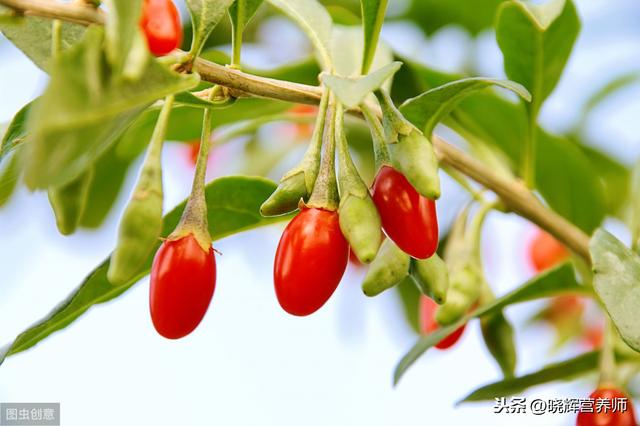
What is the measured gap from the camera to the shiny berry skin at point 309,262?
112 cm

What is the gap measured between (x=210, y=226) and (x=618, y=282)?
2.20ft

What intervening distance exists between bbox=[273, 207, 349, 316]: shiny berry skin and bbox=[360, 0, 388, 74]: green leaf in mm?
396

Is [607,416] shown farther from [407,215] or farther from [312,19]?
[312,19]

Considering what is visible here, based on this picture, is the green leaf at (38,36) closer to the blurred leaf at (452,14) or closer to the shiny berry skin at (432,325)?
the shiny berry skin at (432,325)

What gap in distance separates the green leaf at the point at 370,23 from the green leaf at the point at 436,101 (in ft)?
0.32

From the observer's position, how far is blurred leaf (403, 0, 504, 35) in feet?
9.21

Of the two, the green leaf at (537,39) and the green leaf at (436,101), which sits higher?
the green leaf at (537,39)

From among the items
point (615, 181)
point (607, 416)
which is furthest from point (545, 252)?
point (607, 416)

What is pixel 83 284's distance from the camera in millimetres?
1416

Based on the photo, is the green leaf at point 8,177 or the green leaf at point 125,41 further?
the green leaf at point 8,177

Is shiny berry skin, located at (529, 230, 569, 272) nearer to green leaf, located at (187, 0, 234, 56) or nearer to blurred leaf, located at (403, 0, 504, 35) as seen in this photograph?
blurred leaf, located at (403, 0, 504, 35)

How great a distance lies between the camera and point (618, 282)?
1.30m

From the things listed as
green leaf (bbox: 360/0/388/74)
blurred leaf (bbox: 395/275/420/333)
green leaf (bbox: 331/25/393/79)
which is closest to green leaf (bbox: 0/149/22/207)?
green leaf (bbox: 360/0/388/74)

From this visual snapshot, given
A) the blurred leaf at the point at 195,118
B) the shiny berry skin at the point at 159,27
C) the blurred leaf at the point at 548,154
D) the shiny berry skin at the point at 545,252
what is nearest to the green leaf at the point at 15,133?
the shiny berry skin at the point at 159,27
